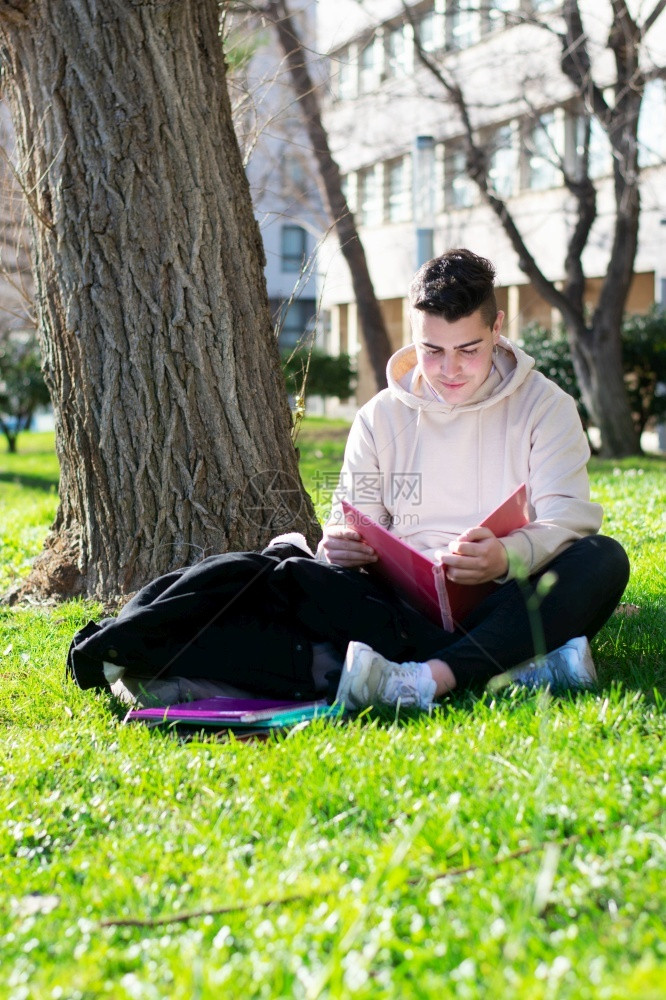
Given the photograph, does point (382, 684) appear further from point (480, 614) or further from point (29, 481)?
point (29, 481)

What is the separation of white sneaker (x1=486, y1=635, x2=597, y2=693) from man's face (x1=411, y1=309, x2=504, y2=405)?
2.98 feet

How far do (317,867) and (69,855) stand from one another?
0.59 metres

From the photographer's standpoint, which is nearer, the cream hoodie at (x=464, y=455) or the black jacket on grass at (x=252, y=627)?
the black jacket on grass at (x=252, y=627)

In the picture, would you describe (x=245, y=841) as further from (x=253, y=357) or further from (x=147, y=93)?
(x=147, y=93)

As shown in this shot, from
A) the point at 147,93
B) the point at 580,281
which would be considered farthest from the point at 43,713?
the point at 580,281

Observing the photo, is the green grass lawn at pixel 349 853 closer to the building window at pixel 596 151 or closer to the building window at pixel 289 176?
the building window at pixel 289 176

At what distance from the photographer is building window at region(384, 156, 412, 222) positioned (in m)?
25.4

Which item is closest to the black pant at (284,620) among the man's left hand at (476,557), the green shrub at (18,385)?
the man's left hand at (476,557)

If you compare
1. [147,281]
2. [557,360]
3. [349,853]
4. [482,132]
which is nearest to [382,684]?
[349,853]

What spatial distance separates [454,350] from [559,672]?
1042 mm

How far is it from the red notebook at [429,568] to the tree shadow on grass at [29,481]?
10.1 m

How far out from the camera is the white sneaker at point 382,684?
127 inches

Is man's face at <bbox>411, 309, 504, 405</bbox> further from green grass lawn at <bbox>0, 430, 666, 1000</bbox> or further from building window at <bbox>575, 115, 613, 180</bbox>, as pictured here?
building window at <bbox>575, 115, 613, 180</bbox>

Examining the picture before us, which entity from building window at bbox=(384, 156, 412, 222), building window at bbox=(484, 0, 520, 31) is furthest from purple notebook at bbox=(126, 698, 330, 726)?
building window at bbox=(384, 156, 412, 222)
